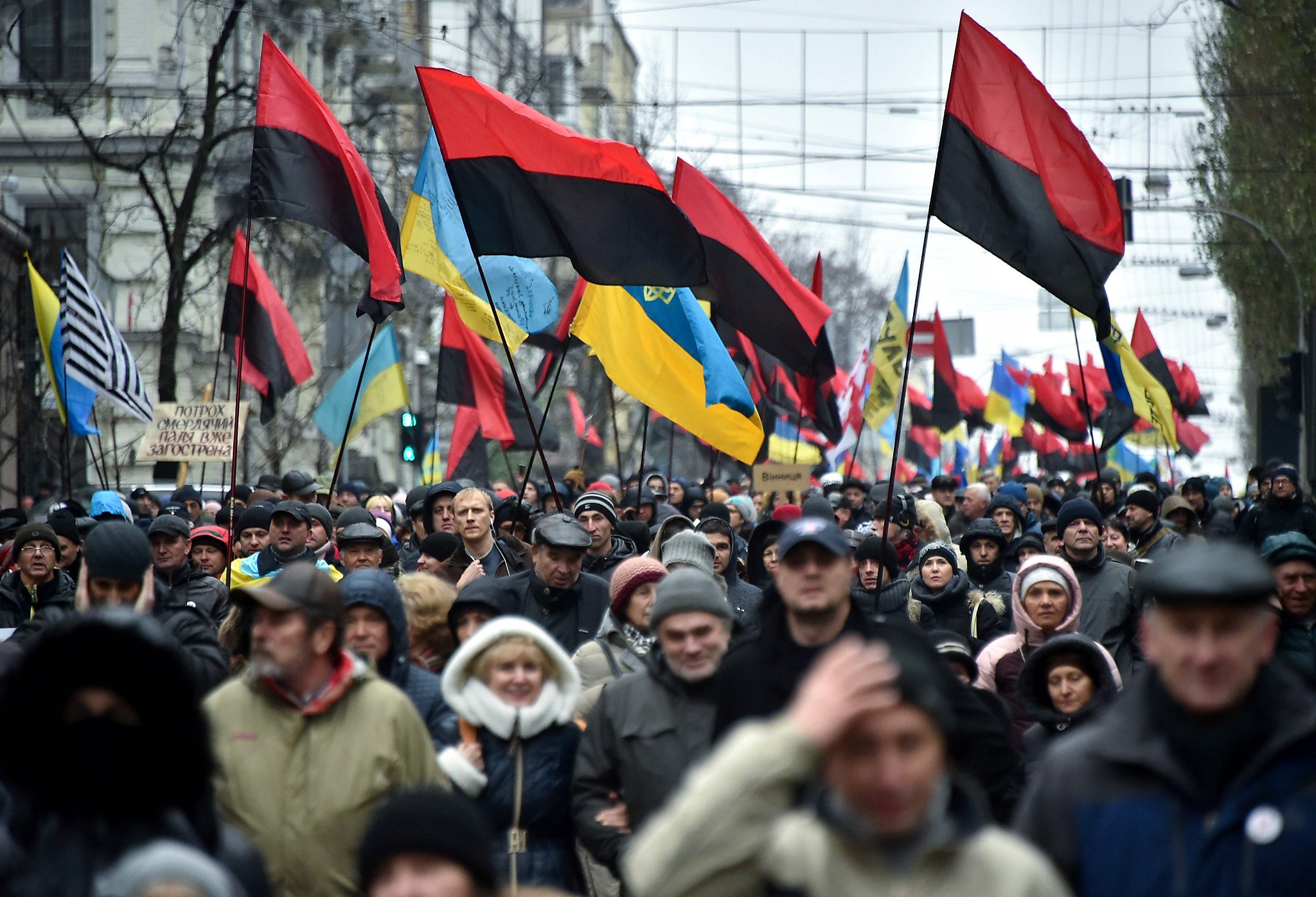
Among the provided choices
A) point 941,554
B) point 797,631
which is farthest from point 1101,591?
point 797,631

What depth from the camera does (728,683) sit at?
4.45 m

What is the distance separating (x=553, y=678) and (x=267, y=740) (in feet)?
3.34

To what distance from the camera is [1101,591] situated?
899 centimetres

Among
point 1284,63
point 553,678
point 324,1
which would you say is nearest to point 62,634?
point 553,678

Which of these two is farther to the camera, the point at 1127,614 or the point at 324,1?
the point at 324,1

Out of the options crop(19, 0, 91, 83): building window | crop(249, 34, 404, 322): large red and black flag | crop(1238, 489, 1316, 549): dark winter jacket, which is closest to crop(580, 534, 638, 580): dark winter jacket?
crop(249, 34, 404, 322): large red and black flag

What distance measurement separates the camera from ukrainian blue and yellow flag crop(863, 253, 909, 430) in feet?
60.7

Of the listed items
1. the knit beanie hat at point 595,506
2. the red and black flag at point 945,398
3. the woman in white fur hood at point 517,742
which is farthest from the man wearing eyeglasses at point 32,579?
the red and black flag at point 945,398

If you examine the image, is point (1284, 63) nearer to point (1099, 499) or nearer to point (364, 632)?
point (1099, 499)

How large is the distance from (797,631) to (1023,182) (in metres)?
5.13

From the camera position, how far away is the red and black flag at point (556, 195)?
31.9ft

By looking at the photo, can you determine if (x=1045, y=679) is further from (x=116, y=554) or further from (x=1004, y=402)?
(x=1004, y=402)

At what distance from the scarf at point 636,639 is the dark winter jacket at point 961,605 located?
112 inches

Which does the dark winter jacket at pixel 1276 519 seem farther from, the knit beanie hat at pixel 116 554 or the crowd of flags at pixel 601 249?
the knit beanie hat at pixel 116 554
